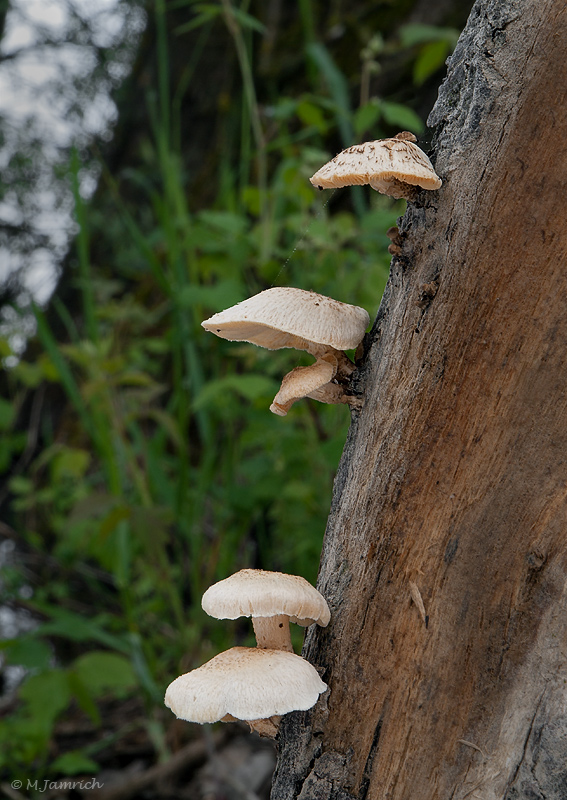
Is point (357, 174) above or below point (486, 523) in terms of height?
above

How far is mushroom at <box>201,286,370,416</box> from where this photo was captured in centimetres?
111

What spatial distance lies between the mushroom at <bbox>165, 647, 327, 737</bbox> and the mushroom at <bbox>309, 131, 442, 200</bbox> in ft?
2.64

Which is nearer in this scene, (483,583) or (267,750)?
(483,583)

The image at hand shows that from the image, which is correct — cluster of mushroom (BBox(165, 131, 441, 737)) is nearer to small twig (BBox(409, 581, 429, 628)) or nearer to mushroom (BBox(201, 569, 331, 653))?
mushroom (BBox(201, 569, 331, 653))

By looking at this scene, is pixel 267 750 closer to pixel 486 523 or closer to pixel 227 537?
pixel 227 537

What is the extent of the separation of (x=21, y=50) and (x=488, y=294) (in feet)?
22.1

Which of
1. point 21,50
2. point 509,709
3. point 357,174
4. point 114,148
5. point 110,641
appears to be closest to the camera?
point 357,174

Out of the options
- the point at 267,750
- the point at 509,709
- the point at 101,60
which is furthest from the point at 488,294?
the point at 101,60

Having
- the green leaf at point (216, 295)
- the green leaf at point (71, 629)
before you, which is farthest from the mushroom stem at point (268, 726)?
the green leaf at point (71, 629)

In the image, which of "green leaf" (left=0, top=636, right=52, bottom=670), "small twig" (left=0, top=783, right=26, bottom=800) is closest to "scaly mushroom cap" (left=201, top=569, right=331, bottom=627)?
"green leaf" (left=0, top=636, right=52, bottom=670)

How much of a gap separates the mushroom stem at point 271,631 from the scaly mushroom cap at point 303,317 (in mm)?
545

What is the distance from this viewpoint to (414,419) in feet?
3.72

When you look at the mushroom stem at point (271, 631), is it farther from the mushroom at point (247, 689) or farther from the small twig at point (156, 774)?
the small twig at point (156, 774)

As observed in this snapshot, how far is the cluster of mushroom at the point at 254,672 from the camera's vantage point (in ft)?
3.40
